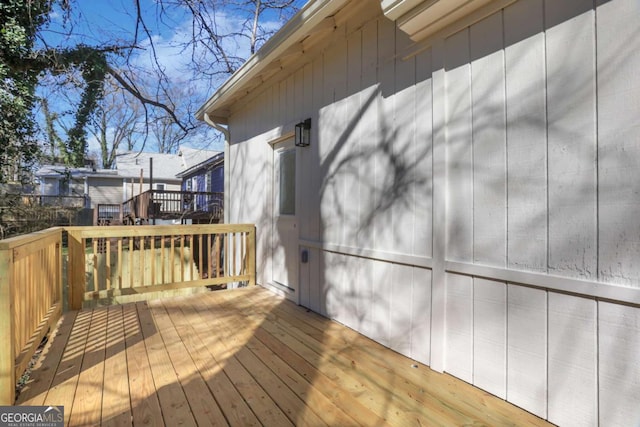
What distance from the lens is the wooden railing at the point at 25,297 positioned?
1.82 metres

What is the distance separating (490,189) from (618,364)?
961 millimetres

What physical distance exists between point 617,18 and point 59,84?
8000mm

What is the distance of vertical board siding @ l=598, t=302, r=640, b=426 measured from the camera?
1.38 m

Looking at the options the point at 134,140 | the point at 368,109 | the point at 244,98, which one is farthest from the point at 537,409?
the point at 134,140

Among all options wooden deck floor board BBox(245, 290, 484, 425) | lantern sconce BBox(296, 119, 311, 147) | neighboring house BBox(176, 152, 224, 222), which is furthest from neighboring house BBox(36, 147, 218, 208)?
wooden deck floor board BBox(245, 290, 484, 425)

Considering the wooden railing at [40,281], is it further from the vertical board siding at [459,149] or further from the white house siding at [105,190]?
the white house siding at [105,190]

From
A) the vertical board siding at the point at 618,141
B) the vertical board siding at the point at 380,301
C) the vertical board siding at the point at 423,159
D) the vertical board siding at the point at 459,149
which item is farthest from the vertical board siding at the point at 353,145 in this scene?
the vertical board siding at the point at 618,141

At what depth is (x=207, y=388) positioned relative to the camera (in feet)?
6.67

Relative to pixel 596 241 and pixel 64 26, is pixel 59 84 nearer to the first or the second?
pixel 64 26

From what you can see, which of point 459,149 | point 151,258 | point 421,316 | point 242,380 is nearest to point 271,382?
point 242,380

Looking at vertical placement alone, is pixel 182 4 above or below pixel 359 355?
above

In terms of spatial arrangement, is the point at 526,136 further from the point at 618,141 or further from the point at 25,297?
the point at 25,297

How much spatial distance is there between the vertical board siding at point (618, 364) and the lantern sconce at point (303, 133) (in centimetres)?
283

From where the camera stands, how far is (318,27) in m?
3.04
